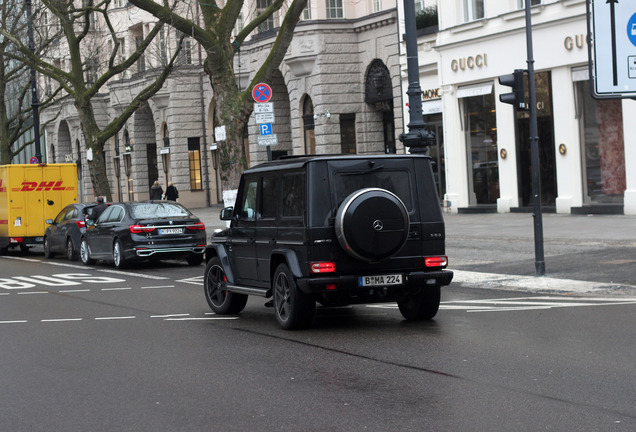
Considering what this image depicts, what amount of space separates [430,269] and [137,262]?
13.6 m

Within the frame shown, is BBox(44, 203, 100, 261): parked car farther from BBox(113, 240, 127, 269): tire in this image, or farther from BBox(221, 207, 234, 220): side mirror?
BBox(221, 207, 234, 220): side mirror

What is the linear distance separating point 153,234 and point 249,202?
930 centimetres

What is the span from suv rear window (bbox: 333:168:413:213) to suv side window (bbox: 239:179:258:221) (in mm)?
1624

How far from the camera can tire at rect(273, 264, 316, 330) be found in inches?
435

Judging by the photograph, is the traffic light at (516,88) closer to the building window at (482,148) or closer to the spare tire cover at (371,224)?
the spare tire cover at (371,224)

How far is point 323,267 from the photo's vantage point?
1085cm

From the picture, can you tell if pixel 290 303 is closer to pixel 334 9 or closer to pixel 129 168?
pixel 334 9

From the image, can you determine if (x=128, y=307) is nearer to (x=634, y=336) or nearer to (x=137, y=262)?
(x=634, y=336)

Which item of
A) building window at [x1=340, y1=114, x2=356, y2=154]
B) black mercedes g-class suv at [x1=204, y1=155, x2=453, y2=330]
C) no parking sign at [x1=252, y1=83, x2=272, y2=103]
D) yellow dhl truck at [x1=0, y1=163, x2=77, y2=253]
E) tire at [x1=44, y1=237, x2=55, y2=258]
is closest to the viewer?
black mercedes g-class suv at [x1=204, y1=155, x2=453, y2=330]

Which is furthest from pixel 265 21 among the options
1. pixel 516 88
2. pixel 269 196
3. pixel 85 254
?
pixel 269 196

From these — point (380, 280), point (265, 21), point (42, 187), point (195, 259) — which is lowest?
point (195, 259)

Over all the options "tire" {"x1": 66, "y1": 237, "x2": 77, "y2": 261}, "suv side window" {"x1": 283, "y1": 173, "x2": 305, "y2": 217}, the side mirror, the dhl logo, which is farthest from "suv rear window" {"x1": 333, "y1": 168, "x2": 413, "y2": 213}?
the dhl logo

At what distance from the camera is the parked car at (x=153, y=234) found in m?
21.4

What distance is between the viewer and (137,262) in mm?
23875
